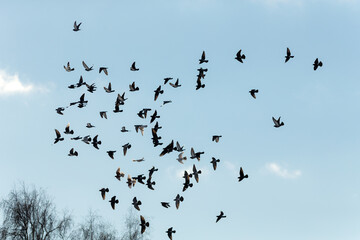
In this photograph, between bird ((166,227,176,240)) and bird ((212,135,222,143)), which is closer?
bird ((166,227,176,240))

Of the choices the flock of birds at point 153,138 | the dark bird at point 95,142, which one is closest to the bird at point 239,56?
the flock of birds at point 153,138

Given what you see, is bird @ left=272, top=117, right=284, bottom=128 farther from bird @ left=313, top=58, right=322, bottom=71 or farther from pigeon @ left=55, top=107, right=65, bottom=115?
pigeon @ left=55, top=107, right=65, bottom=115

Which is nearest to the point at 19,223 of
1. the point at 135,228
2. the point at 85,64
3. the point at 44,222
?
the point at 44,222

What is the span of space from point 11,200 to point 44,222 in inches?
97.5

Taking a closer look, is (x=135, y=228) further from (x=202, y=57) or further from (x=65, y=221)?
(x=202, y=57)

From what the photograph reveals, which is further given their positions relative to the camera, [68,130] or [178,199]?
[68,130]

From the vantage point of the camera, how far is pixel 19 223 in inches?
1141

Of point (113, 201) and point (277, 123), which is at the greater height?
point (277, 123)

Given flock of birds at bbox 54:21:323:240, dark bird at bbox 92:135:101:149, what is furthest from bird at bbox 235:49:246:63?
dark bird at bbox 92:135:101:149

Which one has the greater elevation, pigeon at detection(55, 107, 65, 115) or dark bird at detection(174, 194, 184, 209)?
pigeon at detection(55, 107, 65, 115)

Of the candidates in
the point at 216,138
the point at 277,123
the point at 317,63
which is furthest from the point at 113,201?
the point at 317,63

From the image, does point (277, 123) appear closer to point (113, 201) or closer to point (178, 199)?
point (178, 199)

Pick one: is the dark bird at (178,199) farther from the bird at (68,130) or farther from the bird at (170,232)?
the bird at (68,130)

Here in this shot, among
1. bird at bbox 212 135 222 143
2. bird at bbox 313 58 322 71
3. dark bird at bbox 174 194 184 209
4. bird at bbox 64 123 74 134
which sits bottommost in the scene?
dark bird at bbox 174 194 184 209
